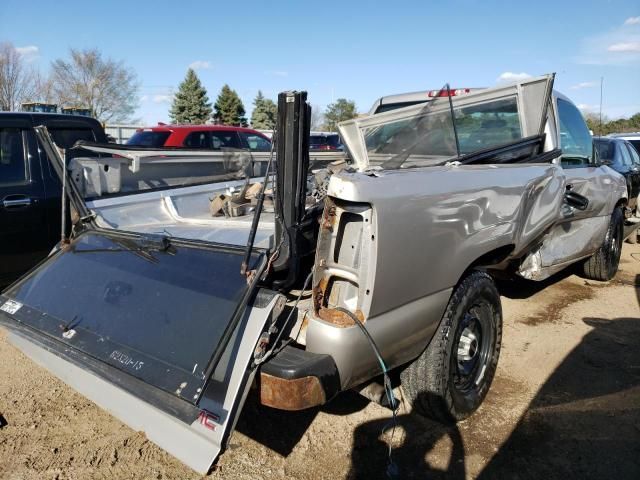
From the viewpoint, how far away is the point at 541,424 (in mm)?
3092

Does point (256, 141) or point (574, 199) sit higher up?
point (256, 141)

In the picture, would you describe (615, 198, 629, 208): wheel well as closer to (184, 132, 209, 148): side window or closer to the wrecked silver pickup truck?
the wrecked silver pickup truck

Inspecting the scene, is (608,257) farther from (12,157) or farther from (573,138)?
(12,157)

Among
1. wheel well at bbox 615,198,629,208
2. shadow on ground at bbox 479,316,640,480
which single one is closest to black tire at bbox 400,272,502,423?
shadow on ground at bbox 479,316,640,480

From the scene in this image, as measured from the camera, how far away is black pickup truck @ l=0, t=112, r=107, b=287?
14.8ft

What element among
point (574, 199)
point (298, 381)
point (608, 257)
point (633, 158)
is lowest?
point (608, 257)

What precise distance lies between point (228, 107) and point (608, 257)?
43.9 meters

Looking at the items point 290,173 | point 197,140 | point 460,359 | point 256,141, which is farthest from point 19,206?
point 256,141

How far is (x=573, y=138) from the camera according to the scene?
15.4 feet

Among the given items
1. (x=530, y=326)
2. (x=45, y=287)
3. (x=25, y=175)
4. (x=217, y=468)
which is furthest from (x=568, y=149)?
(x=25, y=175)

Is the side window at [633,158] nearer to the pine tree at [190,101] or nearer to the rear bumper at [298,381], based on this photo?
the rear bumper at [298,381]

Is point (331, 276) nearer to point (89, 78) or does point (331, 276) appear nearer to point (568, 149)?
point (568, 149)

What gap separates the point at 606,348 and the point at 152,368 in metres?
3.71

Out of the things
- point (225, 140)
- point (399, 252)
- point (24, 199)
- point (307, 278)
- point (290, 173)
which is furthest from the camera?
point (225, 140)
